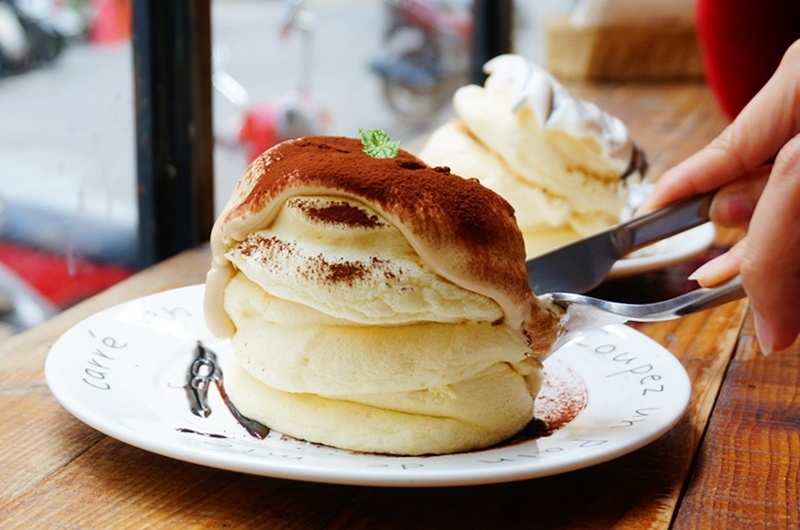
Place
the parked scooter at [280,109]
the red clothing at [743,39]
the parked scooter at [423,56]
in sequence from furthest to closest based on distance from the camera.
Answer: the parked scooter at [423,56] → the parked scooter at [280,109] → the red clothing at [743,39]

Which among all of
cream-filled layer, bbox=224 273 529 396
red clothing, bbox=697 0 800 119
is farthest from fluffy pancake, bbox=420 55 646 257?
red clothing, bbox=697 0 800 119

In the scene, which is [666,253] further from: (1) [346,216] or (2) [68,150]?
(2) [68,150]

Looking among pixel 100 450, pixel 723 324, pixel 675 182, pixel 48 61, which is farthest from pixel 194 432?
pixel 48 61

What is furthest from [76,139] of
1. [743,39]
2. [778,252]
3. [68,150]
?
[743,39]

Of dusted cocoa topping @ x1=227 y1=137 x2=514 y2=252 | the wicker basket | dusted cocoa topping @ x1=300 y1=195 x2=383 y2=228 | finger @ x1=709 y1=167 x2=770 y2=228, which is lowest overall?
the wicker basket

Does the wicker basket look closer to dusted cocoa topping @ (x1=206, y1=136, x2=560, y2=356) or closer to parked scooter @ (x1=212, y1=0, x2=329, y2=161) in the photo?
parked scooter @ (x1=212, y1=0, x2=329, y2=161)

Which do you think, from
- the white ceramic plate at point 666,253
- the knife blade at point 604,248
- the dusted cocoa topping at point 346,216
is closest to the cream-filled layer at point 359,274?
the dusted cocoa topping at point 346,216

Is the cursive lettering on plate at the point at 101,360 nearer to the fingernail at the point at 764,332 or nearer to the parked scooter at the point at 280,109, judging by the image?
the fingernail at the point at 764,332

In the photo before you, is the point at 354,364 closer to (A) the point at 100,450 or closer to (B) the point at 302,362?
(B) the point at 302,362

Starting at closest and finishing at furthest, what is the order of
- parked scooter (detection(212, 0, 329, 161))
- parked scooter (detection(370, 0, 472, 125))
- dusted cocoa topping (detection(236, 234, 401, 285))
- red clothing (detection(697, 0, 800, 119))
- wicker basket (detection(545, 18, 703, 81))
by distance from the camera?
dusted cocoa topping (detection(236, 234, 401, 285)), red clothing (detection(697, 0, 800, 119)), parked scooter (detection(212, 0, 329, 161)), parked scooter (detection(370, 0, 472, 125)), wicker basket (detection(545, 18, 703, 81))
